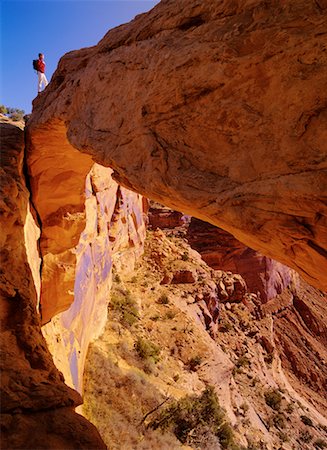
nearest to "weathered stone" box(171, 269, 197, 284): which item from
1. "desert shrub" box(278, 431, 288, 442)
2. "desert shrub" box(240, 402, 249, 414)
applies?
"desert shrub" box(240, 402, 249, 414)

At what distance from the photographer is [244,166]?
283cm

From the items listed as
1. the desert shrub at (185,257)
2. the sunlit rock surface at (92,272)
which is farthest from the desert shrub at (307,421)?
the sunlit rock surface at (92,272)

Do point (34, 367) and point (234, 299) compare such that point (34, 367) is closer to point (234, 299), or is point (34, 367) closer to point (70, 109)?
point (70, 109)

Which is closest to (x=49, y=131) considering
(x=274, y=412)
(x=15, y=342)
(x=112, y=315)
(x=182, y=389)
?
(x=15, y=342)

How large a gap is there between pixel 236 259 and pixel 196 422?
17348 millimetres

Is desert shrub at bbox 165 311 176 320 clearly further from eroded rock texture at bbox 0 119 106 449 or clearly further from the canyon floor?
eroded rock texture at bbox 0 119 106 449

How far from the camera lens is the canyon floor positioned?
25.1 feet

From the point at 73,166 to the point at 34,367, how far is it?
5334 millimetres

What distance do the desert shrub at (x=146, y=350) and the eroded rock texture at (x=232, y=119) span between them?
7.41m

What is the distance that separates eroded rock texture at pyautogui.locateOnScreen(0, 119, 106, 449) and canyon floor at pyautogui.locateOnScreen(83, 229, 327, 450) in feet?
14.6

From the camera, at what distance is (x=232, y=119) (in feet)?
9.81

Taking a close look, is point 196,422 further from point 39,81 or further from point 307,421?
point 39,81

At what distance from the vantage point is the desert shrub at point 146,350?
386 inches

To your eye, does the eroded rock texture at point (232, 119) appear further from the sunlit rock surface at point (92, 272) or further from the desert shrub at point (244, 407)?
the desert shrub at point (244, 407)
